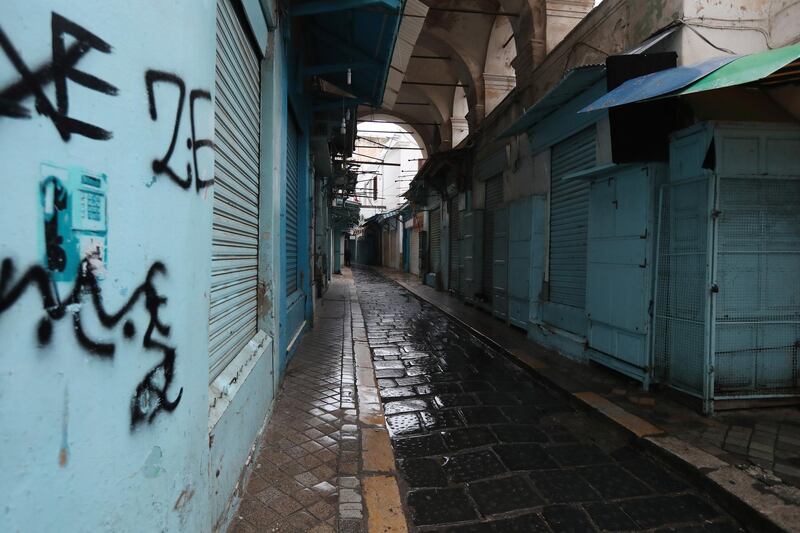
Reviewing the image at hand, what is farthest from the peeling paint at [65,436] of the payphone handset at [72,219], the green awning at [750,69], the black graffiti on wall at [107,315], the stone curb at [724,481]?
the green awning at [750,69]

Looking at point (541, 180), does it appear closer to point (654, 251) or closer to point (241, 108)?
point (654, 251)

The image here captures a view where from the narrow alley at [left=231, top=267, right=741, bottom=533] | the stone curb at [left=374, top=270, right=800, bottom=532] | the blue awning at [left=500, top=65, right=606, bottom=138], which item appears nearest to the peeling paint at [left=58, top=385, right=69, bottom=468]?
the narrow alley at [left=231, top=267, right=741, bottom=533]

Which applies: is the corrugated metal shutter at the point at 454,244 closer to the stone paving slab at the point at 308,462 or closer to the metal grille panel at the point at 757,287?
the stone paving slab at the point at 308,462

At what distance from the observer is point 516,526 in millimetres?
2635

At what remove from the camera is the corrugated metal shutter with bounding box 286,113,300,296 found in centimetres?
624

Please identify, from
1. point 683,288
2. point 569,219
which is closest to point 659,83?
point 683,288

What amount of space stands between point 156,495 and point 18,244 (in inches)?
40.2

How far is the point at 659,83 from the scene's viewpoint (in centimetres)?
366

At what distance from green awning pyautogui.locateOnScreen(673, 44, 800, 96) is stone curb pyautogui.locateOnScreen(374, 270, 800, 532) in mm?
2827

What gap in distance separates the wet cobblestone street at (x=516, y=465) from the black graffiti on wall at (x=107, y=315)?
6.24 ft

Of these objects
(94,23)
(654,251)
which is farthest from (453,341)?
(94,23)

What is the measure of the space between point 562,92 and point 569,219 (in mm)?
1963

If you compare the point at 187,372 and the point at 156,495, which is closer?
the point at 156,495

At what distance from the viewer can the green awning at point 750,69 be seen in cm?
288
